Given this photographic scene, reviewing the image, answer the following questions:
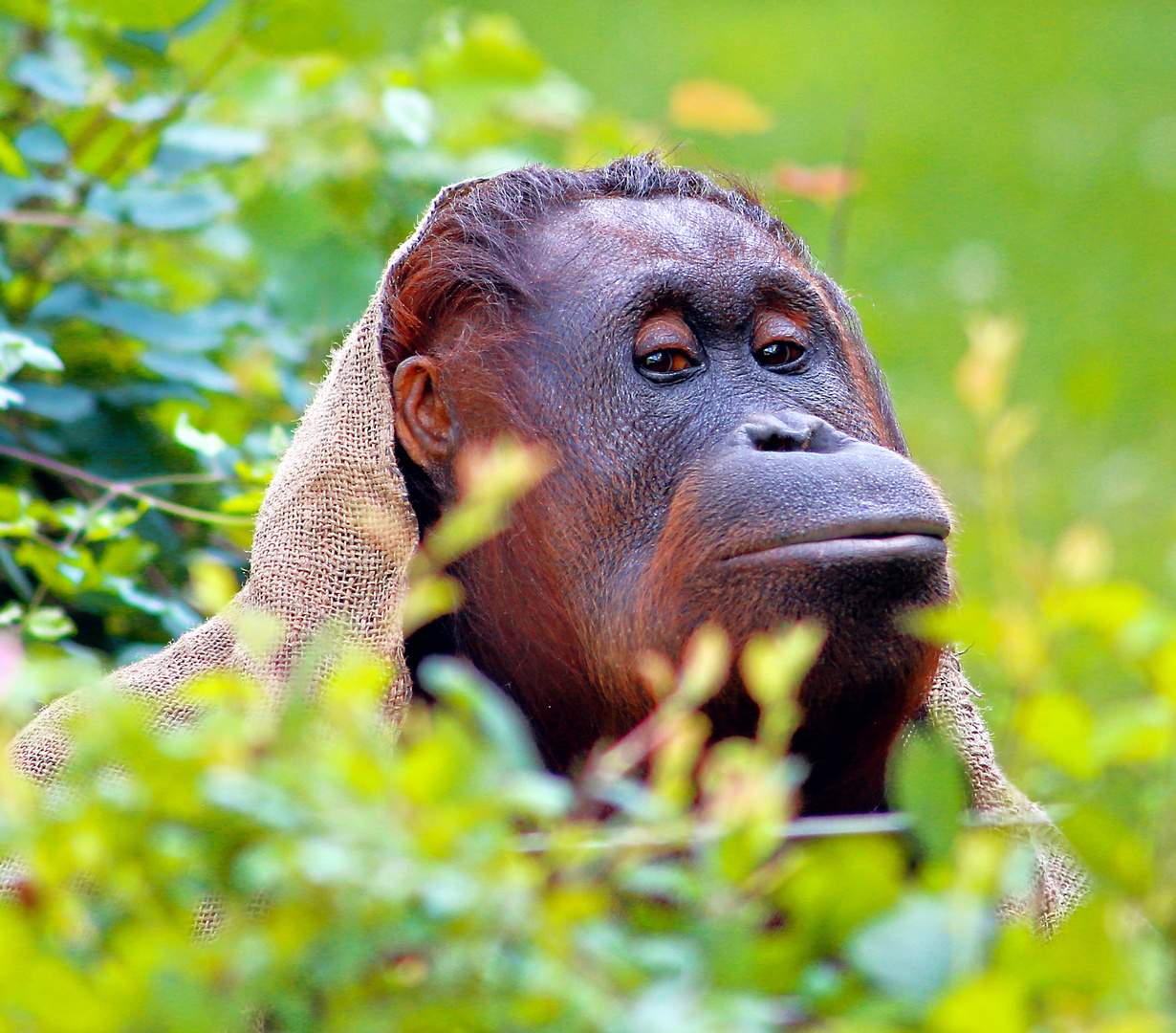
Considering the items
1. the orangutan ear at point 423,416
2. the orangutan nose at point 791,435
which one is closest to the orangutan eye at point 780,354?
the orangutan nose at point 791,435

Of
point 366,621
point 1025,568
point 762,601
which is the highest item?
point 1025,568

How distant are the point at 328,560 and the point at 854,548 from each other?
28.6 inches

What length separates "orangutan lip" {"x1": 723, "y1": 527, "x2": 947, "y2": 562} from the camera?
177 centimetres

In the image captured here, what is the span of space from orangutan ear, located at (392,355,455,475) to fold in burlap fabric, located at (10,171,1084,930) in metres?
0.05

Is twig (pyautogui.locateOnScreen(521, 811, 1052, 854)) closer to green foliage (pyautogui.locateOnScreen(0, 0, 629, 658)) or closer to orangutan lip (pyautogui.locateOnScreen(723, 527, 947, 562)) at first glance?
orangutan lip (pyautogui.locateOnScreen(723, 527, 947, 562))

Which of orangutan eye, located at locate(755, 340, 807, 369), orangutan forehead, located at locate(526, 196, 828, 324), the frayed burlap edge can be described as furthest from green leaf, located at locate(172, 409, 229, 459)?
the frayed burlap edge

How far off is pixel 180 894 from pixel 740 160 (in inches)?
301

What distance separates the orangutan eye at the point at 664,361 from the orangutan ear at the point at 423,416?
0.30 m

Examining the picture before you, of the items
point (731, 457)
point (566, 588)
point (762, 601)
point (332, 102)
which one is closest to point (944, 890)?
point (762, 601)

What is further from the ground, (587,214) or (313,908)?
(587,214)

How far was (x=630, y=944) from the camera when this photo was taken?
2.77 ft

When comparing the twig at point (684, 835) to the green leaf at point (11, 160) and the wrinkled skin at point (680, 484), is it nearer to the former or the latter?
the wrinkled skin at point (680, 484)

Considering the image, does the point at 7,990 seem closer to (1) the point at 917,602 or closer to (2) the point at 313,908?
(2) the point at 313,908

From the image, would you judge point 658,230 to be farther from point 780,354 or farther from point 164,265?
point 164,265
